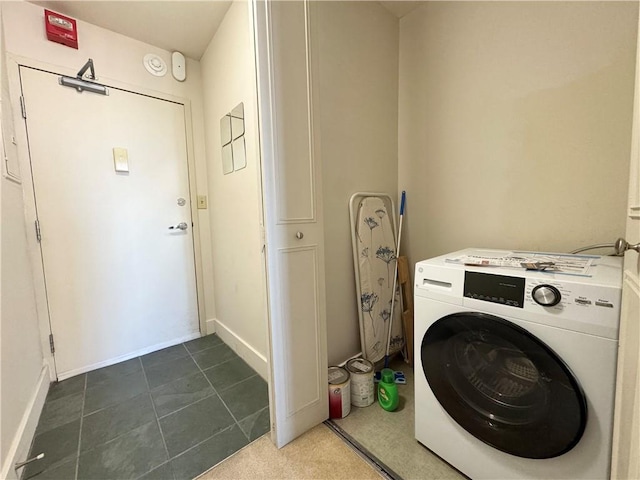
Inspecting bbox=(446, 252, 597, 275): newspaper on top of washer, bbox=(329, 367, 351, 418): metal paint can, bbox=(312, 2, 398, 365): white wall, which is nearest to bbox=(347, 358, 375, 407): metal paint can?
bbox=(329, 367, 351, 418): metal paint can

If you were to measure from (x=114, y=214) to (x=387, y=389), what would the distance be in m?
2.19

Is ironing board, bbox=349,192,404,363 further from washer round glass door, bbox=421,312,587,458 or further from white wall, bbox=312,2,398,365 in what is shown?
washer round glass door, bbox=421,312,587,458

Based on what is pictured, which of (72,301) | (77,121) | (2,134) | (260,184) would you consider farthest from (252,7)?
(72,301)

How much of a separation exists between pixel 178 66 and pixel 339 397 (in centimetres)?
265

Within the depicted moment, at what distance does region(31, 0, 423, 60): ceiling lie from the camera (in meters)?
1.63

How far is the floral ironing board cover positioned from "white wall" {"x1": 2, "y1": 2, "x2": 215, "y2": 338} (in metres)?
1.47

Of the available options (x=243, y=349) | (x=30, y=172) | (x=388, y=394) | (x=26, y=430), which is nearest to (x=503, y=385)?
(x=388, y=394)

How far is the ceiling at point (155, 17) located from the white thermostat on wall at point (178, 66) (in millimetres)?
86

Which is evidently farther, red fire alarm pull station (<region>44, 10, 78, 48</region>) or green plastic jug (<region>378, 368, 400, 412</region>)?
red fire alarm pull station (<region>44, 10, 78, 48</region>)

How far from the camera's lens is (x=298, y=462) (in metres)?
1.14

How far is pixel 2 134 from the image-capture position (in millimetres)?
1296

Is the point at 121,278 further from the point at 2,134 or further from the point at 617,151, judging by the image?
the point at 617,151

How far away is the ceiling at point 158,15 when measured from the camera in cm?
163

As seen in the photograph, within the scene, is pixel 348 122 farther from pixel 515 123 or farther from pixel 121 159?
pixel 121 159
